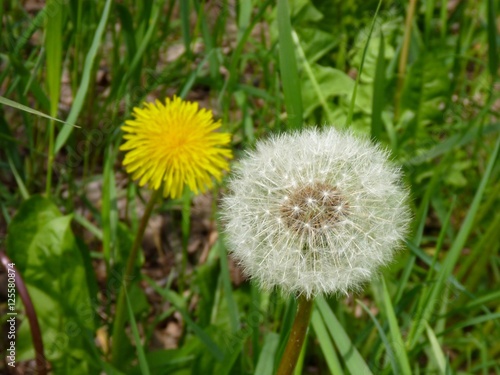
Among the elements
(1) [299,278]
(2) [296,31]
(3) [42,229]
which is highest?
(2) [296,31]

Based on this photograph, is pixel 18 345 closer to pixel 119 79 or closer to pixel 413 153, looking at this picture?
pixel 119 79

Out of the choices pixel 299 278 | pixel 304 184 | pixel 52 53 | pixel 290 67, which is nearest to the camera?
pixel 299 278

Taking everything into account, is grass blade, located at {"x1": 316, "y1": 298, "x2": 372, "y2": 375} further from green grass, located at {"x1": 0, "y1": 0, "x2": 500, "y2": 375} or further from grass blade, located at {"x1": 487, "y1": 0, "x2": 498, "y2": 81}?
grass blade, located at {"x1": 487, "y1": 0, "x2": 498, "y2": 81}

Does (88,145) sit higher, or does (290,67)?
(88,145)

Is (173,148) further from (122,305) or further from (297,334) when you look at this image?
(297,334)

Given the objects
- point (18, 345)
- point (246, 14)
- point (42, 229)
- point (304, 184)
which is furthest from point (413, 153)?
point (18, 345)

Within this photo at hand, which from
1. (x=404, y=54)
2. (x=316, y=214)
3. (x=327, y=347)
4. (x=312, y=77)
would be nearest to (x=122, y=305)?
(x=327, y=347)
